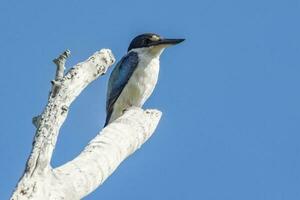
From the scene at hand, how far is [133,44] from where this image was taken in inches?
465

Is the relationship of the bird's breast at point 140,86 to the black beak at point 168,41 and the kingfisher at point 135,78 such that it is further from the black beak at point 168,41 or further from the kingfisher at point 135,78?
the black beak at point 168,41

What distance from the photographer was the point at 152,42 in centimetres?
1147

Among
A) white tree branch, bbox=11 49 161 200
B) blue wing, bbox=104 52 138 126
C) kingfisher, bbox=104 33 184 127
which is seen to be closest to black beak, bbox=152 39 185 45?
kingfisher, bbox=104 33 184 127

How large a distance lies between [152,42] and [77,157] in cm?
636

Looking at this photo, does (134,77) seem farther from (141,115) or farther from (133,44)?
(141,115)

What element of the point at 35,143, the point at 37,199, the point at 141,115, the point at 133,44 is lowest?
the point at 37,199

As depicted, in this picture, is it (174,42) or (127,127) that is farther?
(174,42)

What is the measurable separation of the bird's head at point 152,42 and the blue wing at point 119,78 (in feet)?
0.74

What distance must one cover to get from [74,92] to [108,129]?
30.7 inches

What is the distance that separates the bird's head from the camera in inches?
443

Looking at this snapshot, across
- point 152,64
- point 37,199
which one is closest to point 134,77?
point 152,64

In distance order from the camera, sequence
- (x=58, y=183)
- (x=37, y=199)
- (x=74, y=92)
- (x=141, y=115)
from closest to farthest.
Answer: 1. (x=37, y=199)
2. (x=58, y=183)
3. (x=74, y=92)
4. (x=141, y=115)

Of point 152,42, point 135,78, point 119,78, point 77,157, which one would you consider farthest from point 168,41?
point 77,157

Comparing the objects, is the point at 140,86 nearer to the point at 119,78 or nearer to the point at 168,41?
the point at 119,78
